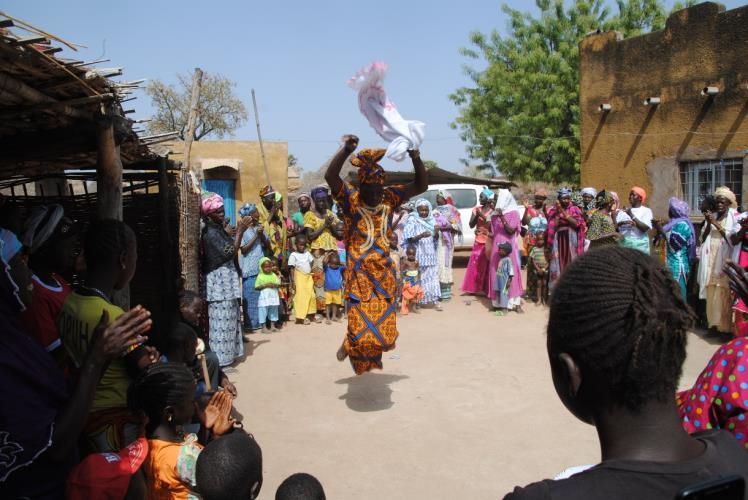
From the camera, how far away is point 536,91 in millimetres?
25453

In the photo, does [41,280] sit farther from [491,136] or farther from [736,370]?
[491,136]

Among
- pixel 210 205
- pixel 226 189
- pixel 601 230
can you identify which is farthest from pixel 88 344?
pixel 226 189

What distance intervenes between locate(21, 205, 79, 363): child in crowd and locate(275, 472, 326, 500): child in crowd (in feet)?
3.95

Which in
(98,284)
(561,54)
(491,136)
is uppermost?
(561,54)

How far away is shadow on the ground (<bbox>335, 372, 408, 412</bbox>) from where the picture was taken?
19.0ft

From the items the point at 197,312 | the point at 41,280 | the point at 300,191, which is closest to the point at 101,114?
the point at 41,280

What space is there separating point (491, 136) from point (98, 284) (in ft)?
85.7

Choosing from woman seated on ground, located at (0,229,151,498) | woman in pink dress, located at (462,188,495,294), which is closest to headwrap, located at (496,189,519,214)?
woman in pink dress, located at (462,188,495,294)

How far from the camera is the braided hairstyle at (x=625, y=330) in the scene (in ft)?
3.84

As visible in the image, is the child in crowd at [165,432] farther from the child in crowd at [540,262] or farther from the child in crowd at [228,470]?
the child in crowd at [540,262]

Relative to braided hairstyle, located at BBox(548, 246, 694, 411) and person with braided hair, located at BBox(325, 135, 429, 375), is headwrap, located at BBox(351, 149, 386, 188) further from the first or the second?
braided hairstyle, located at BBox(548, 246, 694, 411)

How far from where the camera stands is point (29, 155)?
413 cm

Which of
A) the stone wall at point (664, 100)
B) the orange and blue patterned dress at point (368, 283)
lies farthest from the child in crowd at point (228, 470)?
the stone wall at point (664, 100)

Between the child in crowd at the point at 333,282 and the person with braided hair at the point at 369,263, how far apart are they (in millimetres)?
3874
